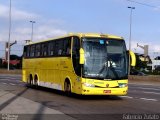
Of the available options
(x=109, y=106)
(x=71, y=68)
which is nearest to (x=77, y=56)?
(x=71, y=68)

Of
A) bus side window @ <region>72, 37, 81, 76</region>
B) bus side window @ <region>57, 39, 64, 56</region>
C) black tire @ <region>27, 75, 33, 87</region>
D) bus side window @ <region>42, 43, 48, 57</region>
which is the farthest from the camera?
black tire @ <region>27, 75, 33, 87</region>

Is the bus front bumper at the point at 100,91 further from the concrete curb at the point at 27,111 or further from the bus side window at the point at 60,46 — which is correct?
the bus side window at the point at 60,46

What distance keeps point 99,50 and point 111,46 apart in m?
0.65

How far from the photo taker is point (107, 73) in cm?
2053

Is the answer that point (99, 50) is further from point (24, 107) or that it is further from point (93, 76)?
point (24, 107)

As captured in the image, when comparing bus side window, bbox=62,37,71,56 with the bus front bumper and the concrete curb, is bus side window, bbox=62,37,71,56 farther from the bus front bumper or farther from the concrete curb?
the concrete curb

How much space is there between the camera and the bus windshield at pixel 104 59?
2052cm

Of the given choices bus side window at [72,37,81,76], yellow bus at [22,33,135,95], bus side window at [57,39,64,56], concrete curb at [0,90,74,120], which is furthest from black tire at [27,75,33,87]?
concrete curb at [0,90,74,120]

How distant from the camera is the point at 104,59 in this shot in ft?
67.7

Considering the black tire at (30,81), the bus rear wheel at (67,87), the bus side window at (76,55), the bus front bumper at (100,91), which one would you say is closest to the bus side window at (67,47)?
the bus side window at (76,55)

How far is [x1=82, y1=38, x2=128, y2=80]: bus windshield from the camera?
67.3ft

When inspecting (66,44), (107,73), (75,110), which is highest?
(66,44)

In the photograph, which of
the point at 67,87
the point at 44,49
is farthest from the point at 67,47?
the point at 44,49

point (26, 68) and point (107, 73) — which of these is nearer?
point (107, 73)
